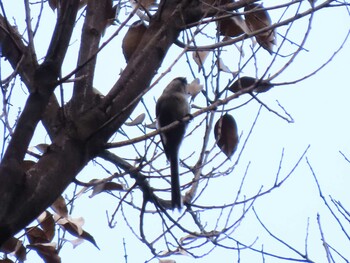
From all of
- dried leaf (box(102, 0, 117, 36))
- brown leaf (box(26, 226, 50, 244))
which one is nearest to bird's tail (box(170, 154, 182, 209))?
brown leaf (box(26, 226, 50, 244))

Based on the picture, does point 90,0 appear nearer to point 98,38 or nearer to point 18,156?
point 98,38

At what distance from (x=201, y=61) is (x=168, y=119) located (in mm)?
1098

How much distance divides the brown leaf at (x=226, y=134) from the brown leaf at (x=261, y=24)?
41cm

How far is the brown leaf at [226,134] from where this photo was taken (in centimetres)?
334

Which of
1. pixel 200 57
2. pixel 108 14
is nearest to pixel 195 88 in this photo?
pixel 200 57

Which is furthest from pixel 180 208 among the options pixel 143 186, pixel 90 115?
pixel 90 115

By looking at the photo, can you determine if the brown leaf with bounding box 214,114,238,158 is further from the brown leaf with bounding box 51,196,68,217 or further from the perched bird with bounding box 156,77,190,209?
the brown leaf with bounding box 51,196,68,217

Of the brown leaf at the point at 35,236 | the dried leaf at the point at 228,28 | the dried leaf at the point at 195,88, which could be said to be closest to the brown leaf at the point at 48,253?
the brown leaf at the point at 35,236

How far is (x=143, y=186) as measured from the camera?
318cm

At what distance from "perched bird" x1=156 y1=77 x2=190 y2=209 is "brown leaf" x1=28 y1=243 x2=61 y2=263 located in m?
1.13

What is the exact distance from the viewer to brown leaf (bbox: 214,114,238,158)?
3.34 m

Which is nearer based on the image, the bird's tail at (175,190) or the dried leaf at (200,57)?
the bird's tail at (175,190)

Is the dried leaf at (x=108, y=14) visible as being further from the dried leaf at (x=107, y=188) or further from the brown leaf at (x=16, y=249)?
the brown leaf at (x=16, y=249)

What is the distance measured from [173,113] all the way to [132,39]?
5.40 feet
